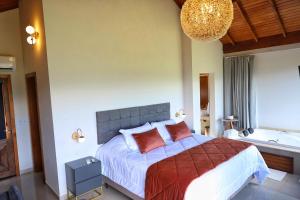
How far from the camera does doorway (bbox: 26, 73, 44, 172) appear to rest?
162 inches

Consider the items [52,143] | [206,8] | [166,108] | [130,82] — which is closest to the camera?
[206,8]

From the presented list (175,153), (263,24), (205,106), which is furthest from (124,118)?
(205,106)

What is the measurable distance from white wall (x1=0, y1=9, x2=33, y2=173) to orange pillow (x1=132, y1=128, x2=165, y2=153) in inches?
95.7

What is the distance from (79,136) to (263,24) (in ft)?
15.0

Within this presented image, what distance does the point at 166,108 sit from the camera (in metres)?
4.75

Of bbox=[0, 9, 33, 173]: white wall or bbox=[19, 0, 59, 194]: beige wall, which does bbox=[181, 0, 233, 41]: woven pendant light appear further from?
bbox=[0, 9, 33, 173]: white wall

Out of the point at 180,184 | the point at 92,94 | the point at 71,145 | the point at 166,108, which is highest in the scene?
the point at 92,94

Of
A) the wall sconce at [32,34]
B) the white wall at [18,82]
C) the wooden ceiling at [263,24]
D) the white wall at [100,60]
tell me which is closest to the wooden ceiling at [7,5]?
the white wall at [18,82]

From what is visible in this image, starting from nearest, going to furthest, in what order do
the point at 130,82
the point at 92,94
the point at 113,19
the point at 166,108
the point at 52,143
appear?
the point at 52,143, the point at 92,94, the point at 113,19, the point at 130,82, the point at 166,108

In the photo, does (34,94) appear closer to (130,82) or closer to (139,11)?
(130,82)

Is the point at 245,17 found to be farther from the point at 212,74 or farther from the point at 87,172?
the point at 87,172

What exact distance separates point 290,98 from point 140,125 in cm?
372

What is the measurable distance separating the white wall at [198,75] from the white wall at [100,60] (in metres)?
0.45

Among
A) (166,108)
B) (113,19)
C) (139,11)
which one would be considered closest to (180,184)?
(166,108)
